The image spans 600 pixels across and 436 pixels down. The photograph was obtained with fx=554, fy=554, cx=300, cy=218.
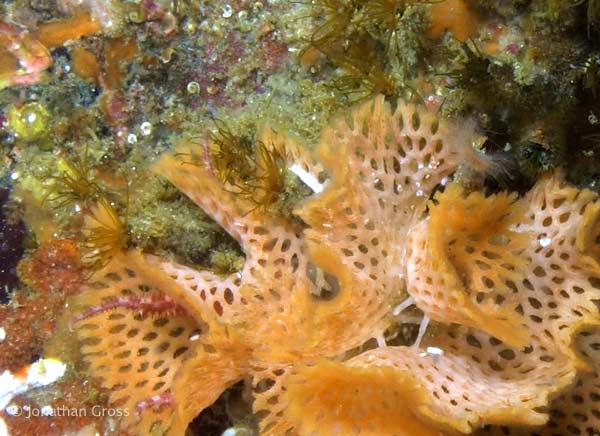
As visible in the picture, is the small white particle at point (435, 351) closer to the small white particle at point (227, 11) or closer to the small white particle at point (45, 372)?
the small white particle at point (45, 372)

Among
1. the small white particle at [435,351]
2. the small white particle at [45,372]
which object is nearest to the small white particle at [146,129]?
the small white particle at [45,372]

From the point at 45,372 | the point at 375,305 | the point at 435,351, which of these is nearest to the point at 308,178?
the point at 375,305

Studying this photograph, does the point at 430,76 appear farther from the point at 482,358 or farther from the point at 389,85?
the point at 482,358

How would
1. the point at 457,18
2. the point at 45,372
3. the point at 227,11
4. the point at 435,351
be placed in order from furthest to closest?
1. the point at 227,11
2. the point at 45,372
3. the point at 457,18
4. the point at 435,351

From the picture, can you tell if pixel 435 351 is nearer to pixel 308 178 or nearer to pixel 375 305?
pixel 375 305

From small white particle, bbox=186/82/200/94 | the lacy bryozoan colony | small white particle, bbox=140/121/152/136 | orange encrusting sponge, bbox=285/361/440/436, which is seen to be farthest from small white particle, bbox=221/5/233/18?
orange encrusting sponge, bbox=285/361/440/436

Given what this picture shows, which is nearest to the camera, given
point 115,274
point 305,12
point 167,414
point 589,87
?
point 589,87

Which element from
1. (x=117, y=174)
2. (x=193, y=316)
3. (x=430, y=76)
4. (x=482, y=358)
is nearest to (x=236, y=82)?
(x=117, y=174)
